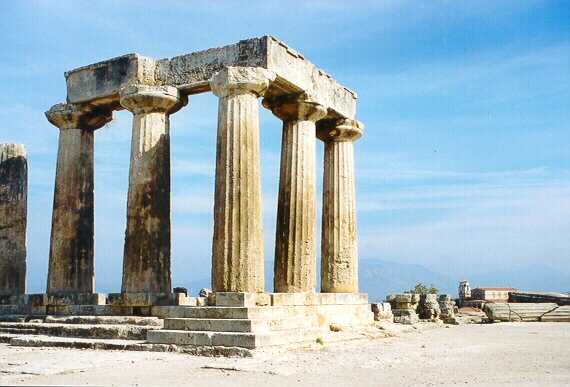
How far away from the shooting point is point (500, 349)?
63.3 feet

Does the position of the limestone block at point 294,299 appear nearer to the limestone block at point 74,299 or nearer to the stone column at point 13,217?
the limestone block at point 74,299

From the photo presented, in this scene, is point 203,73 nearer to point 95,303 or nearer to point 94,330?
point 95,303

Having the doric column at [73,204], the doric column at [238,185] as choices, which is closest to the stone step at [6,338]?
the doric column at [73,204]

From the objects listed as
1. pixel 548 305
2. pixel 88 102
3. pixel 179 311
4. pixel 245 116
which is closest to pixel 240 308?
pixel 179 311

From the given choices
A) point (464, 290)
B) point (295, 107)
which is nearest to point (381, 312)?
point (295, 107)


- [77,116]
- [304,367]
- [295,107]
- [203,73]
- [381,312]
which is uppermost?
[203,73]

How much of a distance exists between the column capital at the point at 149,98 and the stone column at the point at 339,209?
6.04m

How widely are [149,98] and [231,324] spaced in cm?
806

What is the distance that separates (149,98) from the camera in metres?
20.8

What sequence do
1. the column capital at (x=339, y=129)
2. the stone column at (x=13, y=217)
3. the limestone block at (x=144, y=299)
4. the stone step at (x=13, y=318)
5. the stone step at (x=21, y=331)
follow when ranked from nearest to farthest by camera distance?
the limestone block at (x=144, y=299) → the stone step at (x=21, y=331) → the stone step at (x=13, y=318) → the column capital at (x=339, y=129) → the stone column at (x=13, y=217)

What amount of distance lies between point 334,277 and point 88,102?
9973mm

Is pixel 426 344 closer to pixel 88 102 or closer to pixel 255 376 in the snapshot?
pixel 255 376

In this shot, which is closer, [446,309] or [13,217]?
[13,217]

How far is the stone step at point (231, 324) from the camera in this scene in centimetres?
1567
